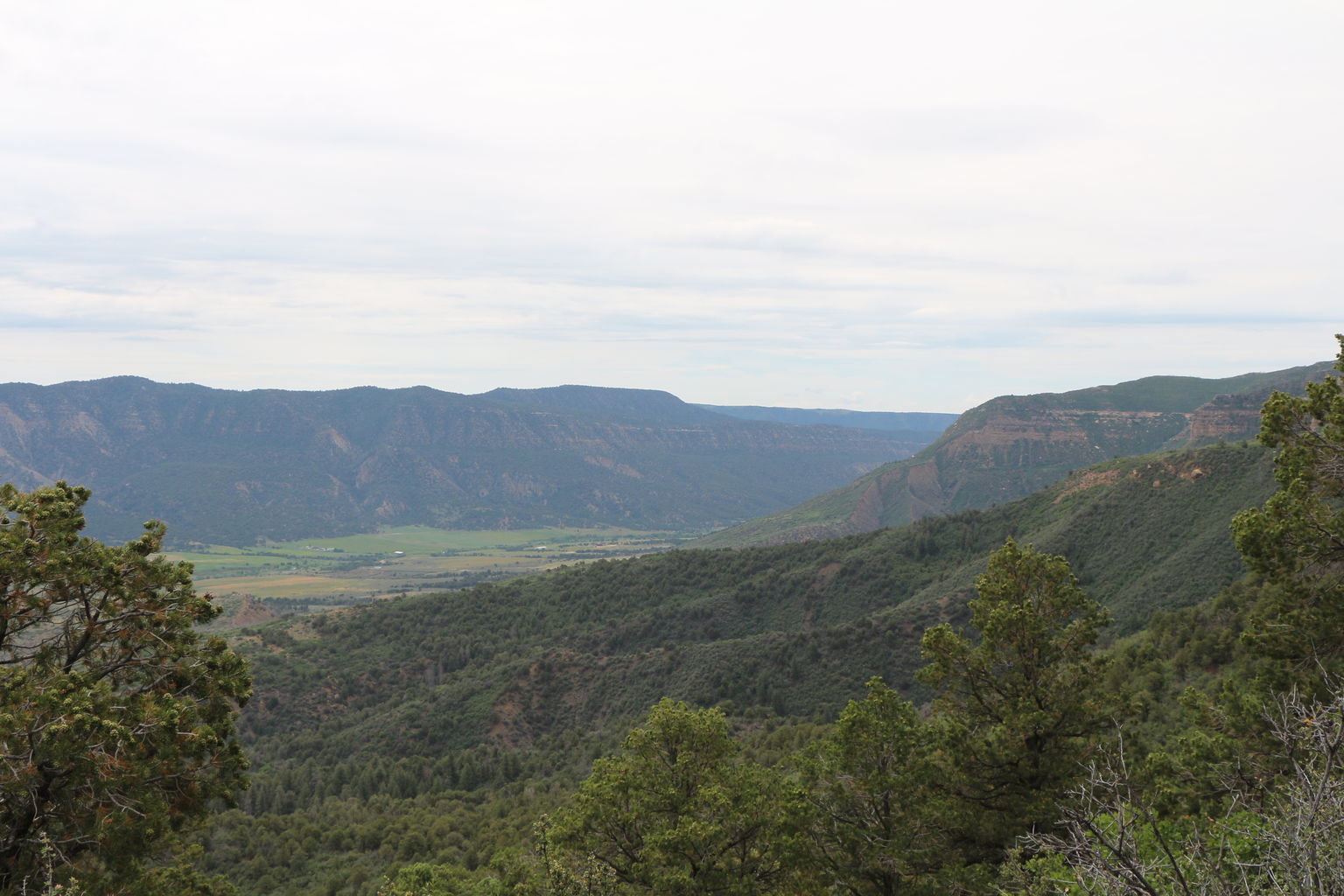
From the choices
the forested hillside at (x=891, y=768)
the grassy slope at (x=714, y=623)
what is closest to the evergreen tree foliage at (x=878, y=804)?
the forested hillside at (x=891, y=768)

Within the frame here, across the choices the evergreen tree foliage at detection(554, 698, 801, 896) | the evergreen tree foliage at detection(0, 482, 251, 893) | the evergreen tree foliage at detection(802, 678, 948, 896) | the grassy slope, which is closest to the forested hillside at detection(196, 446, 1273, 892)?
the grassy slope

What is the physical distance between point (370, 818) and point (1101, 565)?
2570 inches

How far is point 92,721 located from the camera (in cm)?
1398

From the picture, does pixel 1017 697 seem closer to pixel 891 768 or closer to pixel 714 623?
pixel 891 768

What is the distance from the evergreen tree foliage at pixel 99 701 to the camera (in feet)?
45.6

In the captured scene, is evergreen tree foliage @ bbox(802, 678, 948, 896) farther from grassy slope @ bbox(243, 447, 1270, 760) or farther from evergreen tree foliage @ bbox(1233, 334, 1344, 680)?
grassy slope @ bbox(243, 447, 1270, 760)

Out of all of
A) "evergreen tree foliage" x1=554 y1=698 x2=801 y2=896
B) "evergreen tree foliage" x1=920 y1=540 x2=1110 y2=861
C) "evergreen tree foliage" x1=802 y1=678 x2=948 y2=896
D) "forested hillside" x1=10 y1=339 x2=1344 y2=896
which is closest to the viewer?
"forested hillside" x1=10 y1=339 x2=1344 y2=896

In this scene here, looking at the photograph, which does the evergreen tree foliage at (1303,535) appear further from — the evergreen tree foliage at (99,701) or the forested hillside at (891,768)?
the evergreen tree foliage at (99,701)

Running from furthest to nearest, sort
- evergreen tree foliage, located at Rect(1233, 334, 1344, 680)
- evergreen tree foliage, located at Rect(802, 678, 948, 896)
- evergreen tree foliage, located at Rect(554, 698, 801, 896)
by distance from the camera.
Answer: evergreen tree foliage, located at Rect(802, 678, 948, 896), evergreen tree foliage, located at Rect(554, 698, 801, 896), evergreen tree foliage, located at Rect(1233, 334, 1344, 680)

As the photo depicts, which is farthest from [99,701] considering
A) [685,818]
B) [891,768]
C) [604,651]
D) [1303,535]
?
[604,651]

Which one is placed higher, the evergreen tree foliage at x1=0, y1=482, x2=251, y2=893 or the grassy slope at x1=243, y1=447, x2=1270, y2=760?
the evergreen tree foliage at x1=0, y1=482, x2=251, y2=893

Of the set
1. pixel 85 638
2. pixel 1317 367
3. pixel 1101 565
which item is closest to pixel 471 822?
pixel 85 638

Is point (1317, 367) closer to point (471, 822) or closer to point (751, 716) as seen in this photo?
point (751, 716)

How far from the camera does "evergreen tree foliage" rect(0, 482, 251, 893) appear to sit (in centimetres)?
A: 1389
